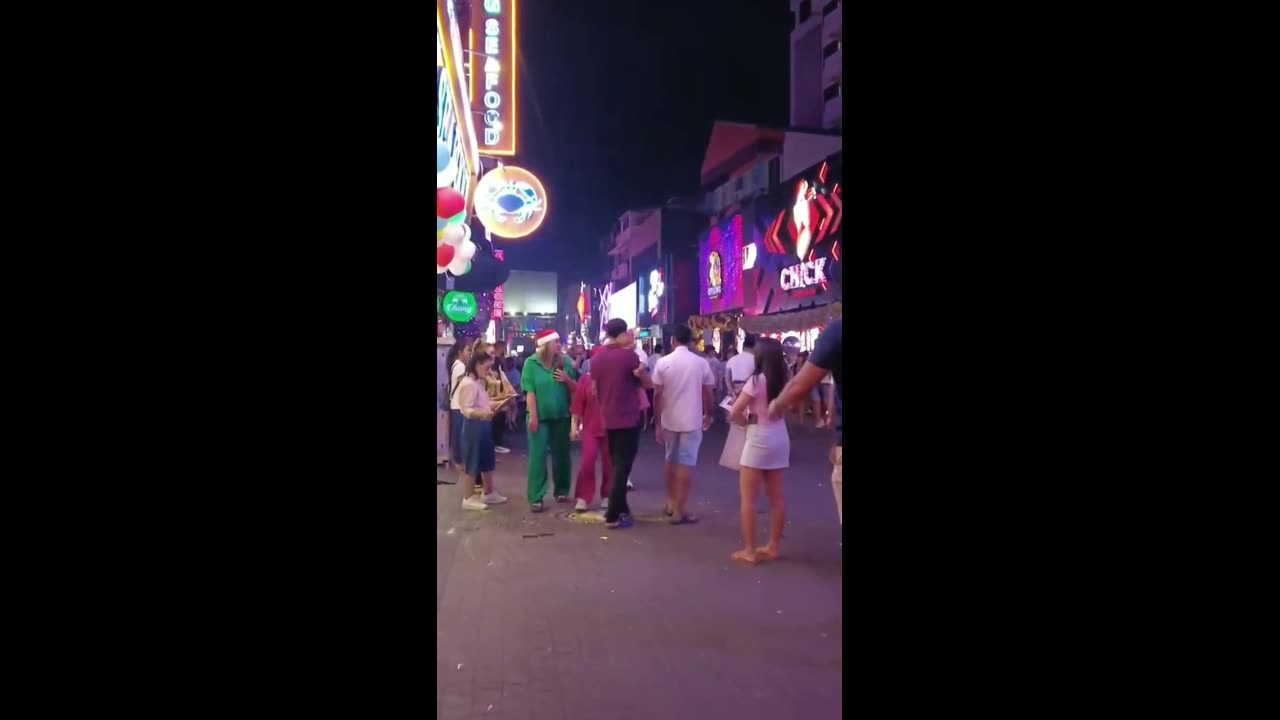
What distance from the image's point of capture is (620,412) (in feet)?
21.9

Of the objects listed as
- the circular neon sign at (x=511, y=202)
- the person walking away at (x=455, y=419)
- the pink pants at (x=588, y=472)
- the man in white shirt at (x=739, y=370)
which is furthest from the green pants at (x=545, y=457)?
the circular neon sign at (x=511, y=202)

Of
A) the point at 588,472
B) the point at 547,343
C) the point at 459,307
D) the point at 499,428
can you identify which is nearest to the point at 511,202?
the point at 459,307

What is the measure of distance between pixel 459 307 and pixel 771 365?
7.12 meters

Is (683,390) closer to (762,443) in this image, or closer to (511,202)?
(762,443)

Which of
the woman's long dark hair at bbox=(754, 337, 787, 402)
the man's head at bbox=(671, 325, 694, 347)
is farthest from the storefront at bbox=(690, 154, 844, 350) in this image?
the woman's long dark hair at bbox=(754, 337, 787, 402)

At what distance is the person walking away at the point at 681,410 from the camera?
6734 mm

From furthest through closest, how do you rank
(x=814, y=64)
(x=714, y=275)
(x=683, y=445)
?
(x=714, y=275), (x=814, y=64), (x=683, y=445)

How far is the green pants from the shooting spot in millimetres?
7465

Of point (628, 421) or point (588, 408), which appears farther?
point (588, 408)
